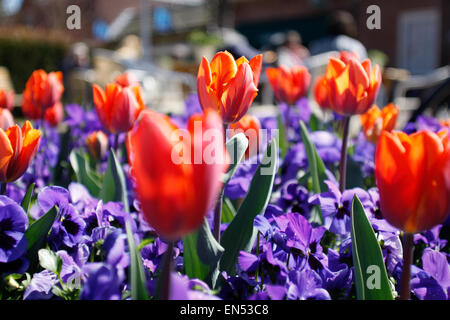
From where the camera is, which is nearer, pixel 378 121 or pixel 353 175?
pixel 353 175

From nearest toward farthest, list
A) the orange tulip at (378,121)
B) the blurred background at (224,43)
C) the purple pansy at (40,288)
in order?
the purple pansy at (40,288) < the orange tulip at (378,121) < the blurred background at (224,43)

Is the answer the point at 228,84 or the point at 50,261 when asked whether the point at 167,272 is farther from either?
the point at 228,84

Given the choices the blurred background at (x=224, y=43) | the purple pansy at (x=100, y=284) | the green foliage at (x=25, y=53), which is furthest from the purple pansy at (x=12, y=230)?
the green foliage at (x=25, y=53)

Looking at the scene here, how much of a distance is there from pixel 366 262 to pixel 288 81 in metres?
1.17

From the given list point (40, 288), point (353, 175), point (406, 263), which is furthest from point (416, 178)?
point (353, 175)

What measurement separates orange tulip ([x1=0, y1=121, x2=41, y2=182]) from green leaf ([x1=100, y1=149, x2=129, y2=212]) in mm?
185

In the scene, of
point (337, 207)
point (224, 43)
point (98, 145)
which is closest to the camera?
point (337, 207)

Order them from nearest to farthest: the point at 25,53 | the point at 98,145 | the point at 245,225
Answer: the point at 245,225 → the point at 98,145 → the point at 25,53

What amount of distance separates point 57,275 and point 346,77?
2.32 ft

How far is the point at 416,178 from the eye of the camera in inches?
21.0

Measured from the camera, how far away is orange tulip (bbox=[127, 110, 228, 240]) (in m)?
0.44

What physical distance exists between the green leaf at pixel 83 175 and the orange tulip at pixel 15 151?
14.1 inches

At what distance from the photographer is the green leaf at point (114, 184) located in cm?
98

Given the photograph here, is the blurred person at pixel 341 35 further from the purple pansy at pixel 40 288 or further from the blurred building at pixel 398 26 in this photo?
the blurred building at pixel 398 26
